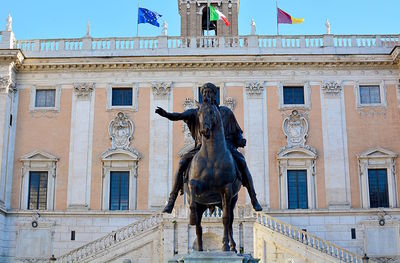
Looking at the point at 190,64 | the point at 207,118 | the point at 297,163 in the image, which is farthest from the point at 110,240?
the point at 207,118

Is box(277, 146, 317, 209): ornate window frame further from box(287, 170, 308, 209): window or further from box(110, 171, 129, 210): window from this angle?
box(110, 171, 129, 210): window

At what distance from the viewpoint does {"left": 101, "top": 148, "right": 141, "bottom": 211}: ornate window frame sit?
106ft

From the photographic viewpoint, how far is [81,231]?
32000 millimetres

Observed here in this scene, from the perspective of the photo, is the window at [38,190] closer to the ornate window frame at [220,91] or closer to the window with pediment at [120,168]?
the window with pediment at [120,168]

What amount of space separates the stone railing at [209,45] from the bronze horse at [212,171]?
2384 cm

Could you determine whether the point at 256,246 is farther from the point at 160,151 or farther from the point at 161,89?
the point at 161,89

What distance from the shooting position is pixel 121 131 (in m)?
33.5

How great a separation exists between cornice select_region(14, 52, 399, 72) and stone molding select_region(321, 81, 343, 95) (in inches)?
35.5

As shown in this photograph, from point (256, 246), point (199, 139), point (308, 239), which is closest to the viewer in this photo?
point (199, 139)

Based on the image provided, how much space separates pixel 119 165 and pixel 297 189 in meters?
8.83

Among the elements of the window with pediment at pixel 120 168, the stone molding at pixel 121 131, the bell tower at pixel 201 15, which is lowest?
the window with pediment at pixel 120 168

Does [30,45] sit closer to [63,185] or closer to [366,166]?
[63,185]

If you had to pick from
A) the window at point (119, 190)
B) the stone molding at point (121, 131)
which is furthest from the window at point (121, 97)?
the window at point (119, 190)

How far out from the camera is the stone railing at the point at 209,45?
3450 centimetres
